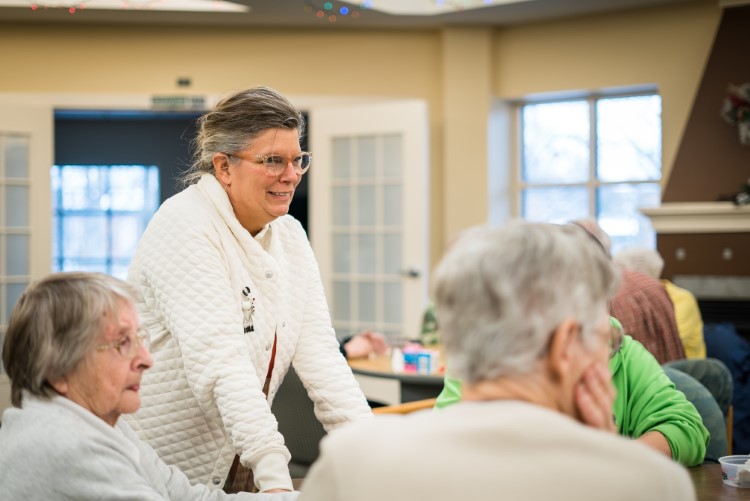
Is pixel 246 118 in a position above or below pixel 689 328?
above

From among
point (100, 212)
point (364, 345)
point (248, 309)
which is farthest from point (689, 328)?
point (100, 212)

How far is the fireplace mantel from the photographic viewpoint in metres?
A: 6.18

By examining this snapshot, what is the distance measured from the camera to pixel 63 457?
1432mm

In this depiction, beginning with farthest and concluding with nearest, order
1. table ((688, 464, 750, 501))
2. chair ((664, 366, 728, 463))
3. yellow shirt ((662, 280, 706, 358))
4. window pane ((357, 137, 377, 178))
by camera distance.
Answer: window pane ((357, 137, 377, 178)) < yellow shirt ((662, 280, 706, 358)) < chair ((664, 366, 728, 463)) < table ((688, 464, 750, 501))

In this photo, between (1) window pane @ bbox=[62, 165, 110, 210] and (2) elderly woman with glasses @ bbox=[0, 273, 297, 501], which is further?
(1) window pane @ bbox=[62, 165, 110, 210]

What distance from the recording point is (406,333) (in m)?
7.11

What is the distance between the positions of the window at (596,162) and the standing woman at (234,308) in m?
5.47

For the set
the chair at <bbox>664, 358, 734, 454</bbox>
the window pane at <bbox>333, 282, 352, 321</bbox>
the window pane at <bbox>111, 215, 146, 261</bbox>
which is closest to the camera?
the chair at <bbox>664, 358, 734, 454</bbox>

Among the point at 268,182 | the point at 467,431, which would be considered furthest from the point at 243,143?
the point at 467,431

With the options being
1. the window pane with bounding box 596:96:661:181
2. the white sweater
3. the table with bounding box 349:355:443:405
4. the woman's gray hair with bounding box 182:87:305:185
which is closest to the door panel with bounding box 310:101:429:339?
the window pane with bounding box 596:96:661:181

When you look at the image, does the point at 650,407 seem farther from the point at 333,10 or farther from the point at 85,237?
Answer: the point at 85,237

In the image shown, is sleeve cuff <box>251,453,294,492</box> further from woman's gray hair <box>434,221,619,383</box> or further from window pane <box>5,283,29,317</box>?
window pane <box>5,283,29,317</box>

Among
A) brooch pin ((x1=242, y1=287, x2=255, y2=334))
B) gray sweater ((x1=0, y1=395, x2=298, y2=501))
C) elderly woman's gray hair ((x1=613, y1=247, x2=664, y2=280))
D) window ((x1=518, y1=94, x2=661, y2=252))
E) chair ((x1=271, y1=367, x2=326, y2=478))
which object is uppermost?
window ((x1=518, y1=94, x2=661, y2=252))

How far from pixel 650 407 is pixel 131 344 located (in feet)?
3.94
